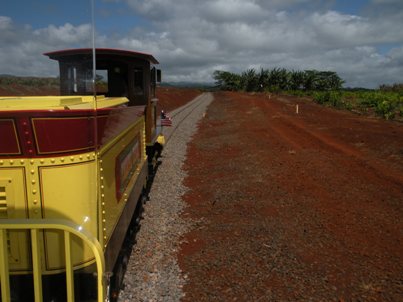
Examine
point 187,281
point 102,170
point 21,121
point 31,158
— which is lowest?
point 187,281

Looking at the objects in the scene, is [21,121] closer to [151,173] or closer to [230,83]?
[151,173]

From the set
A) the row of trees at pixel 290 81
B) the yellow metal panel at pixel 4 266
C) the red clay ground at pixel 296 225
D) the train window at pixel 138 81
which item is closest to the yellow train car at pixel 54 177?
the yellow metal panel at pixel 4 266

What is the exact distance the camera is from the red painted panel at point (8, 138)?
8.29ft

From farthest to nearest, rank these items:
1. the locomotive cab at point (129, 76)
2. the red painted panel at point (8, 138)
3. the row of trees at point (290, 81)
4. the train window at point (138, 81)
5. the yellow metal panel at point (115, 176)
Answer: the row of trees at point (290, 81), the train window at point (138, 81), the locomotive cab at point (129, 76), the yellow metal panel at point (115, 176), the red painted panel at point (8, 138)

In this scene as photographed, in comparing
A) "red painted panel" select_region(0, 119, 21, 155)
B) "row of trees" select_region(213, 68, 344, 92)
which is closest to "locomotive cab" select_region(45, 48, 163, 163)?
"red painted panel" select_region(0, 119, 21, 155)

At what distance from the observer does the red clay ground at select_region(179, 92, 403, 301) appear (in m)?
4.58

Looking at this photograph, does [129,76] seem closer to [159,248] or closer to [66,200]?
[159,248]

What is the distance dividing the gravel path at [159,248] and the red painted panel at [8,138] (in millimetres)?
2524

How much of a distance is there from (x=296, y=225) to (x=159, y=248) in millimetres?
2392

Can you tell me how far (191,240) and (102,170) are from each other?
3188mm

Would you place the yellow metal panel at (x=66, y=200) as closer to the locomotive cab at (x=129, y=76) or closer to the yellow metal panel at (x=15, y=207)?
the yellow metal panel at (x=15, y=207)

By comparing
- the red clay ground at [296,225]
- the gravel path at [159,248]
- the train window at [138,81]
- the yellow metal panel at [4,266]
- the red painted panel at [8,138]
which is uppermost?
the train window at [138,81]

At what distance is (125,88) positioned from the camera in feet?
24.4

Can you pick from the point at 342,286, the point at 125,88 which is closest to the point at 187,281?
the point at 342,286
